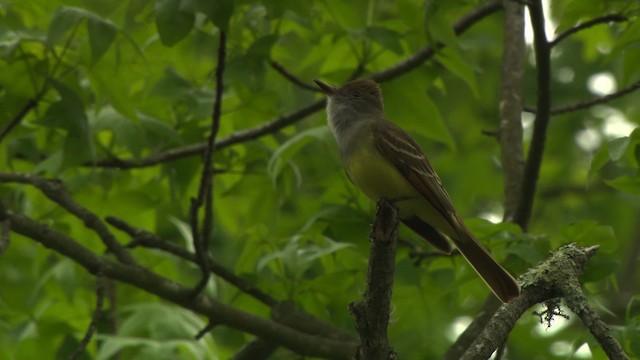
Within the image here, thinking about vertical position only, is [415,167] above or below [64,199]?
above

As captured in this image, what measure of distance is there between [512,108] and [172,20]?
3149mm

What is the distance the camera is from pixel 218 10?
5.52 metres

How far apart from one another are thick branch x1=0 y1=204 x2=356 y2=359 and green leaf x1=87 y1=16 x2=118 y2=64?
4.16ft

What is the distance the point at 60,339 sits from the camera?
7617mm

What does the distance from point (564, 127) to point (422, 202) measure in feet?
22.1

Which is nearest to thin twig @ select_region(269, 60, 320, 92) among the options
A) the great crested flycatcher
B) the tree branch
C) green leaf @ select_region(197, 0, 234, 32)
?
the great crested flycatcher

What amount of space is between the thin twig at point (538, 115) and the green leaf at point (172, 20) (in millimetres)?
1768

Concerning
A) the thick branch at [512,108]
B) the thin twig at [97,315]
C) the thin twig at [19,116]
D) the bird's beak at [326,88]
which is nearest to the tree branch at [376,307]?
the thin twig at [97,315]

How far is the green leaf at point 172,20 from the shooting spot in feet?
18.1

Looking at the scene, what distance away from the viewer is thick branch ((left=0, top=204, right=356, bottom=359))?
A: 20.6ft

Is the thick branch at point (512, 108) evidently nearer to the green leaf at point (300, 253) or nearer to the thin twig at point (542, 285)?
the green leaf at point (300, 253)

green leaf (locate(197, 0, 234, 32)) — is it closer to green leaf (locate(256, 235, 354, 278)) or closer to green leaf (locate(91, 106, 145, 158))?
green leaf (locate(91, 106, 145, 158))

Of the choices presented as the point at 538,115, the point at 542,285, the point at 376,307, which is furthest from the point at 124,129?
the point at 542,285

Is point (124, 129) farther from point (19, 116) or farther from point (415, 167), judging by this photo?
point (415, 167)
